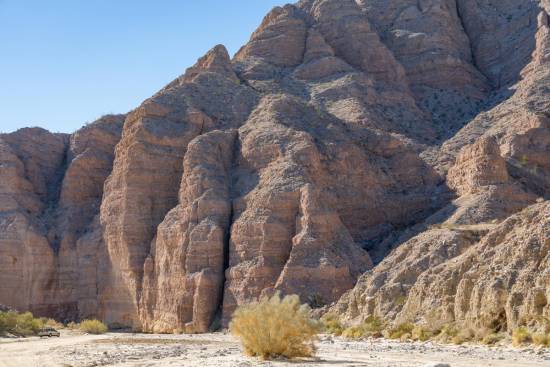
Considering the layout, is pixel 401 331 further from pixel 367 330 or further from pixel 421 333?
pixel 367 330

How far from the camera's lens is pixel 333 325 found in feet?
150

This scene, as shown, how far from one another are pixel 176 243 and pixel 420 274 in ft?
77.6

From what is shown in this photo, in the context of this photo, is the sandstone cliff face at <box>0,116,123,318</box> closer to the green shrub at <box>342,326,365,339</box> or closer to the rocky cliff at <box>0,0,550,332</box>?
the rocky cliff at <box>0,0,550,332</box>

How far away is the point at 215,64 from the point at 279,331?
177 feet

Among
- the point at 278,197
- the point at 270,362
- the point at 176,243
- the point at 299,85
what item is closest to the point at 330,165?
the point at 278,197

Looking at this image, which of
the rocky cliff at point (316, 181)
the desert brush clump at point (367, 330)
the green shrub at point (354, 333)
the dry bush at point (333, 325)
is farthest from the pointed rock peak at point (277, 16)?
the green shrub at point (354, 333)

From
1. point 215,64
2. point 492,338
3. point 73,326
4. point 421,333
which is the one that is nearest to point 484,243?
point 421,333

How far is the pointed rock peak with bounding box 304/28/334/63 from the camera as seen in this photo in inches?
3465

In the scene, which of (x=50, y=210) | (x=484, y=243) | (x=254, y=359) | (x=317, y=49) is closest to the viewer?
(x=254, y=359)

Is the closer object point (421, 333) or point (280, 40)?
point (421, 333)

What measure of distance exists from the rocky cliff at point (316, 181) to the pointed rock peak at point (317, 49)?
0.75 feet

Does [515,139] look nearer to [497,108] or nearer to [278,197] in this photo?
[497,108]

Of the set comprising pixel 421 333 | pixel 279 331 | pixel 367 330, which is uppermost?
Answer: pixel 279 331

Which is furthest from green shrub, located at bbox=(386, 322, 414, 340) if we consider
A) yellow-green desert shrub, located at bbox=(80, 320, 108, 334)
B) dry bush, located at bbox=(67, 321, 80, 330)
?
dry bush, located at bbox=(67, 321, 80, 330)
